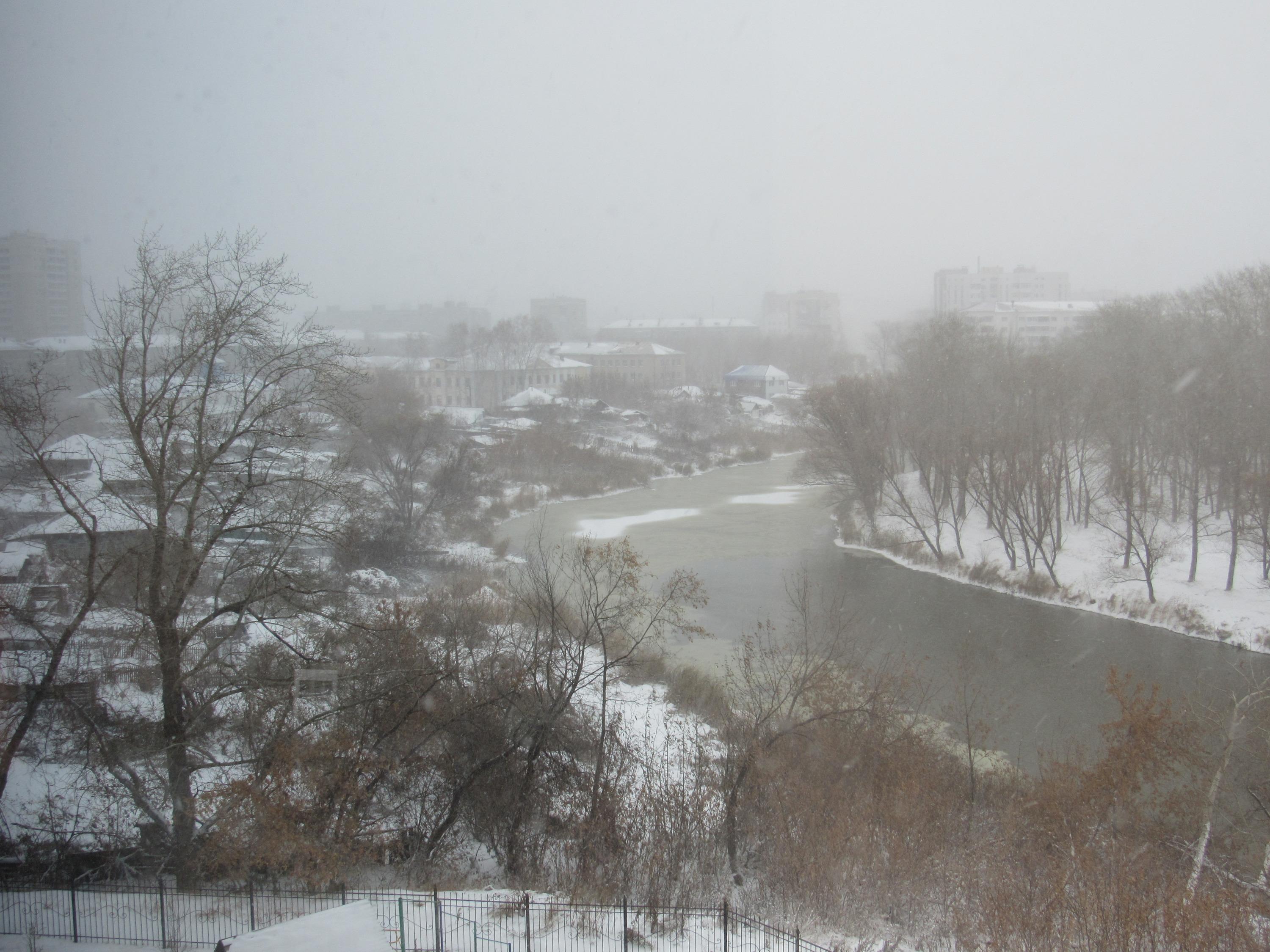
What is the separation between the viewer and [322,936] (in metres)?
3.14

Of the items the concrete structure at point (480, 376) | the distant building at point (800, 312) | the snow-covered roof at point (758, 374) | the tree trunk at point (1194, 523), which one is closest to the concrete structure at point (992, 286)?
the distant building at point (800, 312)

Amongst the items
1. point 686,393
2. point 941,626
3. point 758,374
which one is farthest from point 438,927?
point 758,374

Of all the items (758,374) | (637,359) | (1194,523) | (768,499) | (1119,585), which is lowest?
(768,499)

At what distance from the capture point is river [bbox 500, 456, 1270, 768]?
724 centimetres

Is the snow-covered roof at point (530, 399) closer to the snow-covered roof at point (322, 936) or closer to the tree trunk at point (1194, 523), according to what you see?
the tree trunk at point (1194, 523)

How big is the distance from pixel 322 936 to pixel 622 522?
41.6 ft

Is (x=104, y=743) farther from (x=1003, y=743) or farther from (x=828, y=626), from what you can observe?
(x=1003, y=743)

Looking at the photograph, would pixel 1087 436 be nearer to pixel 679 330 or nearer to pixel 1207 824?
pixel 1207 824

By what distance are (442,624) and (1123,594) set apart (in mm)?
8099

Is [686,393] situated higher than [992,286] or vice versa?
[992,286]

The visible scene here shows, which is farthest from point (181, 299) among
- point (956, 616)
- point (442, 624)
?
point (956, 616)

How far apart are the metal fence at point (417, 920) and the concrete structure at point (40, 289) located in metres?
4.27

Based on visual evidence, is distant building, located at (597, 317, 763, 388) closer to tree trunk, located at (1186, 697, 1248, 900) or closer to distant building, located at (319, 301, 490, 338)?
distant building, located at (319, 301, 490, 338)

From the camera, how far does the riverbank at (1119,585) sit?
9.02m
